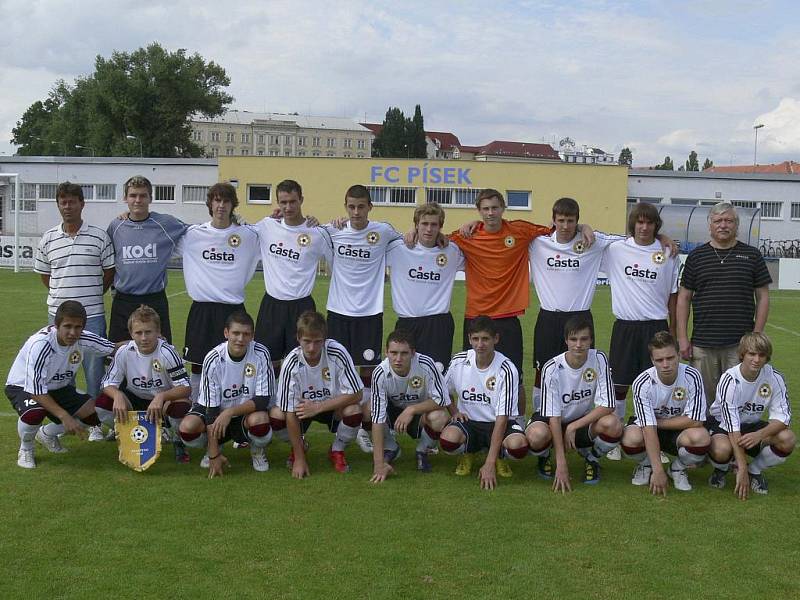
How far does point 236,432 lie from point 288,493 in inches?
27.4

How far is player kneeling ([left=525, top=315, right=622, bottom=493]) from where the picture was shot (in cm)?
465

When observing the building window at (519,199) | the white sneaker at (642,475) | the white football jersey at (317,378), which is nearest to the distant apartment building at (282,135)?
the building window at (519,199)

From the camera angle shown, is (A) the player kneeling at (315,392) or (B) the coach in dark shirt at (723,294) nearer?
(A) the player kneeling at (315,392)

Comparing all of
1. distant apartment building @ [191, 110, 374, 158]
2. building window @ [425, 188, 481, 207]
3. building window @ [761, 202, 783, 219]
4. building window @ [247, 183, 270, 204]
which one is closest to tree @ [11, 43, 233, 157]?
building window @ [247, 183, 270, 204]

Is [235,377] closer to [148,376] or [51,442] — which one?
[148,376]

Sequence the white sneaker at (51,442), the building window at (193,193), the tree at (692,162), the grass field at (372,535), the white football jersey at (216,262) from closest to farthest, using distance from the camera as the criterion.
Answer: the grass field at (372,535) → the white sneaker at (51,442) → the white football jersey at (216,262) → the building window at (193,193) → the tree at (692,162)

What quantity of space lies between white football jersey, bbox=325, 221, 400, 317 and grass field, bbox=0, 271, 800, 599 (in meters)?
1.10

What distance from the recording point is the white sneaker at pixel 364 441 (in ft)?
17.5

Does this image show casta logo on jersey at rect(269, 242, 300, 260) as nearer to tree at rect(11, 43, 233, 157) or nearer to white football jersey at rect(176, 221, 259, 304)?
white football jersey at rect(176, 221, 259, 304)

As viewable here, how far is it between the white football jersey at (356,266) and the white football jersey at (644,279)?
161cm

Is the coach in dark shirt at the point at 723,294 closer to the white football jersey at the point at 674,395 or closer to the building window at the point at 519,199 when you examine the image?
the white football jersey at the point at 674,395

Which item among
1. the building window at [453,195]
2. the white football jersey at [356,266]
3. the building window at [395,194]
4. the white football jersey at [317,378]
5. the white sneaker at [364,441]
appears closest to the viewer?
the white football jersey at [317,378]

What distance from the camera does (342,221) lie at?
18.4 ft

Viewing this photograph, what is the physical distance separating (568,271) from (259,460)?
7.73 ft
